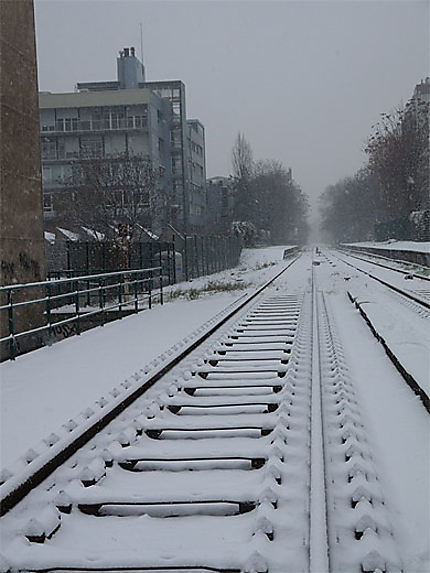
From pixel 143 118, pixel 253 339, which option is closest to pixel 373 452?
pixel 253 339

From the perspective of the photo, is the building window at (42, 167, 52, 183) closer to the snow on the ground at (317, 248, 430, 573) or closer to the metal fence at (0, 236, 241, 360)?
the metal fence at (0, 236, 241, 360)

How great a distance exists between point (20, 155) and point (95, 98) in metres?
60.9

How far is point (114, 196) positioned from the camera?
34.3 meters

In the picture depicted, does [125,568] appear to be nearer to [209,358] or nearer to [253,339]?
[209,358]

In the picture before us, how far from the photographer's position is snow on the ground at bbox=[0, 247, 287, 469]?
19.4ft

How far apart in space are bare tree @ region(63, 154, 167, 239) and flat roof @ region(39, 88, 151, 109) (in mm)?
33547

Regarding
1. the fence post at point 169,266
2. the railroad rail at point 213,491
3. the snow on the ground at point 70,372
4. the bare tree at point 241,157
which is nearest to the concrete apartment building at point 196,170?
the bare tree at point 241,157

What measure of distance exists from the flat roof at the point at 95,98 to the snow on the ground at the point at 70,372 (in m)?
59.1

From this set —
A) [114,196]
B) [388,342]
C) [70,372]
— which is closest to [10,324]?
[70,372]

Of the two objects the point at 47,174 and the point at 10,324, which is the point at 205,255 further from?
the point at 47,174

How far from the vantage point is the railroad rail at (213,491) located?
11.0 ft

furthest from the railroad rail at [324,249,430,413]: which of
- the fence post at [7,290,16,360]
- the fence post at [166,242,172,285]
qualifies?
the fence post at [166,242,172,285]

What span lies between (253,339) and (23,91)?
707 cm

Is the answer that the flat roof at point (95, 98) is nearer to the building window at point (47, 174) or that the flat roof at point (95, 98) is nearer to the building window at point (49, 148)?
the building window at point (49, 148)
